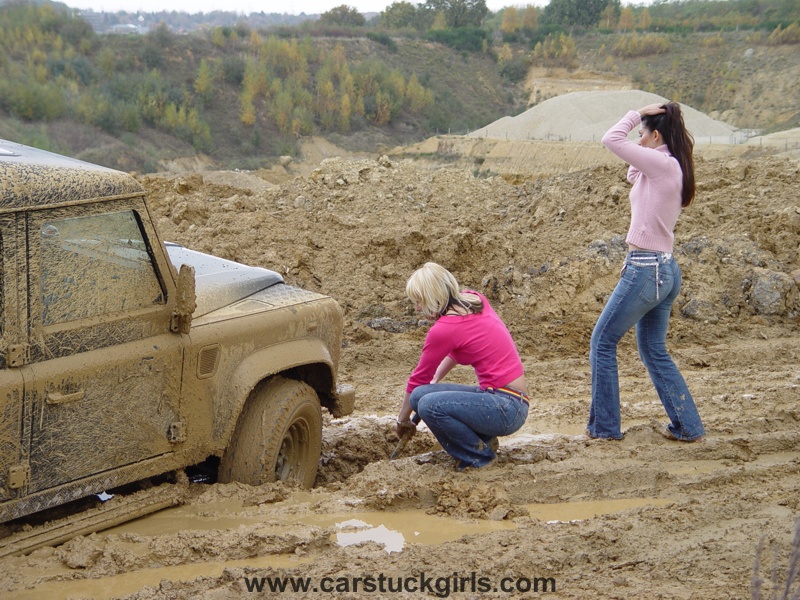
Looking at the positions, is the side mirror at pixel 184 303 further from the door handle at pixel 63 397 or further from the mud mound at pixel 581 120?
the mud mound at pixel 581 120

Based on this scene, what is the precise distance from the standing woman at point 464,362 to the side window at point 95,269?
138 cm

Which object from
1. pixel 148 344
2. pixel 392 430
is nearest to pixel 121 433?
pixel 148 344

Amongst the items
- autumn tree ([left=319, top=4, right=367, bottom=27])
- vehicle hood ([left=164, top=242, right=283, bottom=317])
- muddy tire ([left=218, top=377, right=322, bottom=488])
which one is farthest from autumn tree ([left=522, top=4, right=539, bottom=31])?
muddy tire ([left=218, top=377, right=322, bottom=488])

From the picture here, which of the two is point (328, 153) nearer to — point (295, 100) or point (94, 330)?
point (295, 100)

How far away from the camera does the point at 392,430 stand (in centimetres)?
588

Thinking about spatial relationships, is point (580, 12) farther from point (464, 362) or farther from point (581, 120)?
point (464, 362)

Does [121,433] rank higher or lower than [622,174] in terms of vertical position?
lower

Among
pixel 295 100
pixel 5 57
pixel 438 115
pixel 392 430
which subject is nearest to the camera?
pixel 392 430

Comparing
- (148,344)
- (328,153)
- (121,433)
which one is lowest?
(328,153)

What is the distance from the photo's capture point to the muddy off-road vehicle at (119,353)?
3.50 metres

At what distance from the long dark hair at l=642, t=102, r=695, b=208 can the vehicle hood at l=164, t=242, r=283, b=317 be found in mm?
2324

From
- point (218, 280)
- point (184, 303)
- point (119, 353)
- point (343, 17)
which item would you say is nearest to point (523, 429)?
point (218, 280)

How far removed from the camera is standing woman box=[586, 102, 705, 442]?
15.8ft

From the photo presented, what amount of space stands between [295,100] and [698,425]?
3827cm
